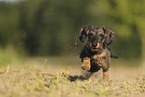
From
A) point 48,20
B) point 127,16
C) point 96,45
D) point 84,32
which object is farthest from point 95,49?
point 48,20

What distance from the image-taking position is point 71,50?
732 centimetres

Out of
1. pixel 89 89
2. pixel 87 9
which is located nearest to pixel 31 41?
pixel 87 9

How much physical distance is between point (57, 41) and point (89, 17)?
565 cm

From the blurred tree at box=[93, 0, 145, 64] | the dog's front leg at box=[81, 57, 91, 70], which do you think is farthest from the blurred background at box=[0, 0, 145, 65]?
the dog's front leg at box=[81, 57, 91, 70]

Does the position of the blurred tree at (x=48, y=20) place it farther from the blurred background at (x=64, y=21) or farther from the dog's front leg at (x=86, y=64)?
the dog's front leg at (x=86, y=64)

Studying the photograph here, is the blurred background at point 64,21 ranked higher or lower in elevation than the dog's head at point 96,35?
higher

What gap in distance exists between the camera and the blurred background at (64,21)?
18.2 metres

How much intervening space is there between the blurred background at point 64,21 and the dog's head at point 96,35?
1192cm

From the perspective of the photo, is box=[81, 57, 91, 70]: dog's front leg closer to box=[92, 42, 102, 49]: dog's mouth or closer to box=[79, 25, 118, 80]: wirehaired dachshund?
box=[79, 25, 118, 80]: wirehaired dachshund

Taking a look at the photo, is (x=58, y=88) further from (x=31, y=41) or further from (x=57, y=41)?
(x=31, y=41)

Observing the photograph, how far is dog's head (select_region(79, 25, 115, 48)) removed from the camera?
5.74 meters

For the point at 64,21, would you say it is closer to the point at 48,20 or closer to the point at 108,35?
the point at 48,20

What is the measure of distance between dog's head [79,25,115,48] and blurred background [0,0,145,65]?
11.9 meters

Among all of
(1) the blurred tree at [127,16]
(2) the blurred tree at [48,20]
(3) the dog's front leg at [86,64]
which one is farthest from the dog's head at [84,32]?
(2) the blurred tree at [48,20]
